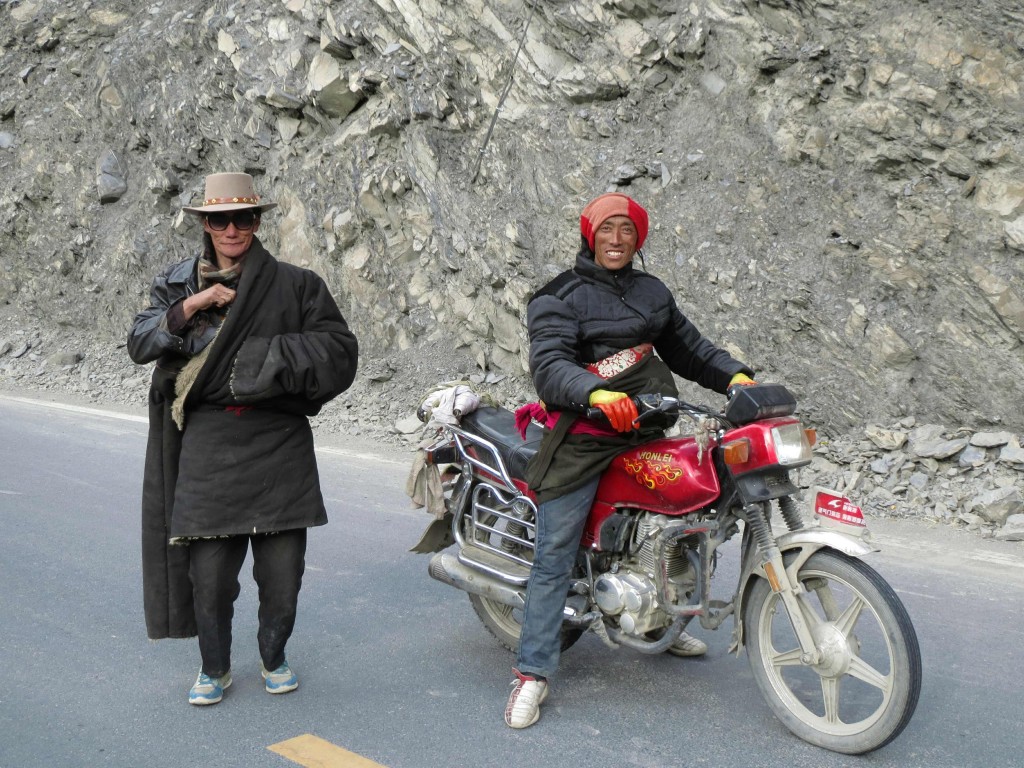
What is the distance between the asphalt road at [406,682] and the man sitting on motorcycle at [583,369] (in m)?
0.32

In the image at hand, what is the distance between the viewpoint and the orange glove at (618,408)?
3672 mm

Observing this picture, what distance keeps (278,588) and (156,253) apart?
14775 mm

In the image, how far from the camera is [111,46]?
20.5m

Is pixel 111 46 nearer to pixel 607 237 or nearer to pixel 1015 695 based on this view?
pixel 607 237

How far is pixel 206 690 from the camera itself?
4281 millimetres

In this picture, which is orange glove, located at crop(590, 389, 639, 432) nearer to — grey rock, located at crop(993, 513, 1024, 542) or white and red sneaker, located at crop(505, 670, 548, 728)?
white and red sneaker, located at crop(505, 670, 548, 728)

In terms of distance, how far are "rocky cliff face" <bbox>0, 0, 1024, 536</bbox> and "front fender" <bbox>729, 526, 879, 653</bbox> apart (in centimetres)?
540

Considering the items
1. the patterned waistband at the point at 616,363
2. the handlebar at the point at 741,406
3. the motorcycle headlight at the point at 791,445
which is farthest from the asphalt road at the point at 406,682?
the patterned waistband at the point at 616,363

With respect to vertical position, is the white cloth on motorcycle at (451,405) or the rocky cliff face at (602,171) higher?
the rocky cliff face at (602,171)

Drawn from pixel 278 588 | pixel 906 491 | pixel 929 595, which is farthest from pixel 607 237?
pixel 906 491

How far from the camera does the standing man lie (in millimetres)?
4145

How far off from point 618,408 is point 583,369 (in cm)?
30

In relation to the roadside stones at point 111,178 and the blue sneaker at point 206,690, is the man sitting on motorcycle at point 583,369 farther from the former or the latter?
the roadside stones at point 111,178

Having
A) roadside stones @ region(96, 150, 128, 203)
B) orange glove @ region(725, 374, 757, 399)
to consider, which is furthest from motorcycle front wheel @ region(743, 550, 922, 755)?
roadside stones @ region(96, 150, 128, 203)
